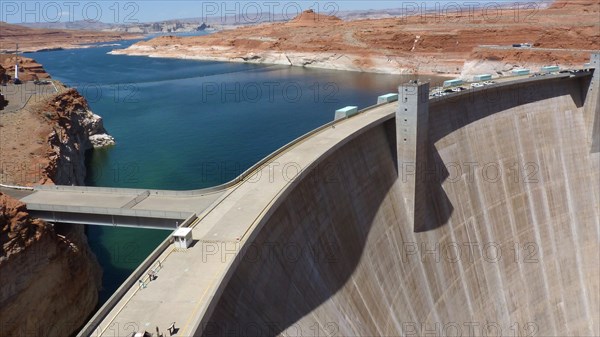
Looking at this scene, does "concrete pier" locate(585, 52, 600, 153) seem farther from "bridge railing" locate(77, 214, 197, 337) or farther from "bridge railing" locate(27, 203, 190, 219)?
"bridge railing" locate(77, 214, 197, 337)

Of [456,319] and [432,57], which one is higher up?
[432,57]

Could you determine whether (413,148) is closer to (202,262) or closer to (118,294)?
(202,262)

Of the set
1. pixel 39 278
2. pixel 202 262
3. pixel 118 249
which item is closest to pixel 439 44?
pixel 118 249

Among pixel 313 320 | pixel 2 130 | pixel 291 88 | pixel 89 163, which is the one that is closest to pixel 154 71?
pixel 291 88

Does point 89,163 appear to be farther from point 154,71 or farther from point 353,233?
point 154,71

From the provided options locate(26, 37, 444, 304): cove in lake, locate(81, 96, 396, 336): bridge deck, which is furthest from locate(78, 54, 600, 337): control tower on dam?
locate(26, 37, 444, 304): cove in lake
